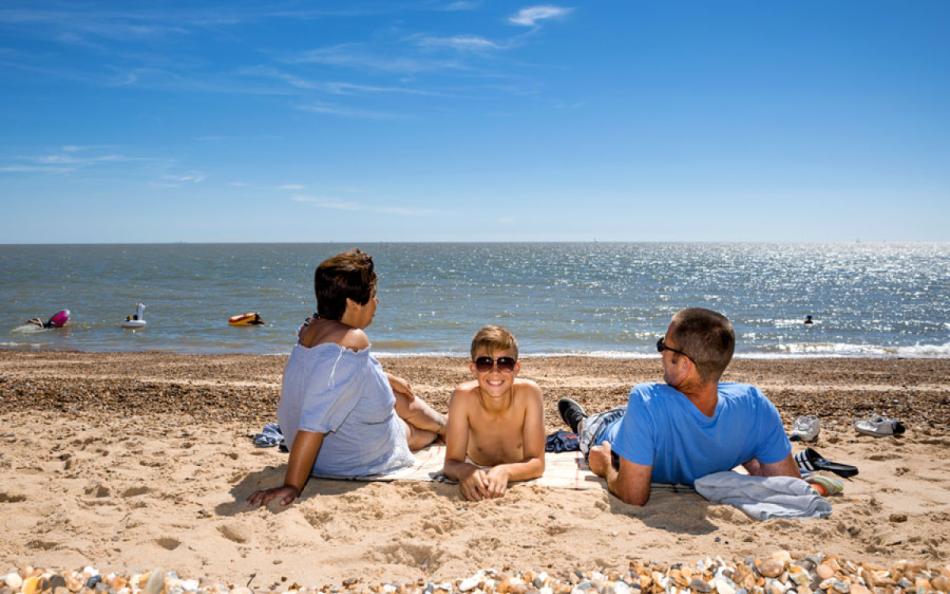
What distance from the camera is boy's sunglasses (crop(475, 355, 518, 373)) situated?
4.50m

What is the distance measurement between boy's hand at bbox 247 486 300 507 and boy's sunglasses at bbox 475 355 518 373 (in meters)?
1.48

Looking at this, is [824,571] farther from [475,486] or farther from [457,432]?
[457,432]

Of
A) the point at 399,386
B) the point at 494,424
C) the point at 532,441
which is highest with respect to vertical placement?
the point at 399,386

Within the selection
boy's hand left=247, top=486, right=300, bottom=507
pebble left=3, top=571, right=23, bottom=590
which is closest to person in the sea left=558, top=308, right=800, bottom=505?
boy's hand left=247, top=486, right=300, bottom=507

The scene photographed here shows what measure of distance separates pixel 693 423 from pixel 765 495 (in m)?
0.62

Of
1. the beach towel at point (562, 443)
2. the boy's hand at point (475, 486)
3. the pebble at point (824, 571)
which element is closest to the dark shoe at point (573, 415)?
the beach towel at point (562, 443)

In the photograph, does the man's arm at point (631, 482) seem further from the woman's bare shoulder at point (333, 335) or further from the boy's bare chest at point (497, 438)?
the woman's bare shoulder at point (333, 335)

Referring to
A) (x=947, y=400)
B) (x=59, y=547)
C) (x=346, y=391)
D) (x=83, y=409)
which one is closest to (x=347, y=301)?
(x=346, y=391)

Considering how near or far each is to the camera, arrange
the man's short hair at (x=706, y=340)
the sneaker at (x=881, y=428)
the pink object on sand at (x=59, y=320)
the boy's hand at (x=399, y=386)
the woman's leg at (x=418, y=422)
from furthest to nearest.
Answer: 1. the pink object on sand at (x=59, y=320)
2. the sneaker at (x=881, y=428)
3. the woman's leg at (x=418, y=422)
4. the boy's hand at (x=399, y=386)
5. the man's short hair at (x=706, y=340)

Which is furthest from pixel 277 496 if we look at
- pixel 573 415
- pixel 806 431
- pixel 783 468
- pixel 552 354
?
pixel 552 354

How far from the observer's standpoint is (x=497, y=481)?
4367 mm

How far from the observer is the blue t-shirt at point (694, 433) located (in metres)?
3.91

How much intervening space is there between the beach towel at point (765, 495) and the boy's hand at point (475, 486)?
1.40 meters

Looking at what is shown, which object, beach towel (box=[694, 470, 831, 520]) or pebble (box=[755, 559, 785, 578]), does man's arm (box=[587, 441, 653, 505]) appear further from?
pebble (box=[755, 559, 785, 578])
